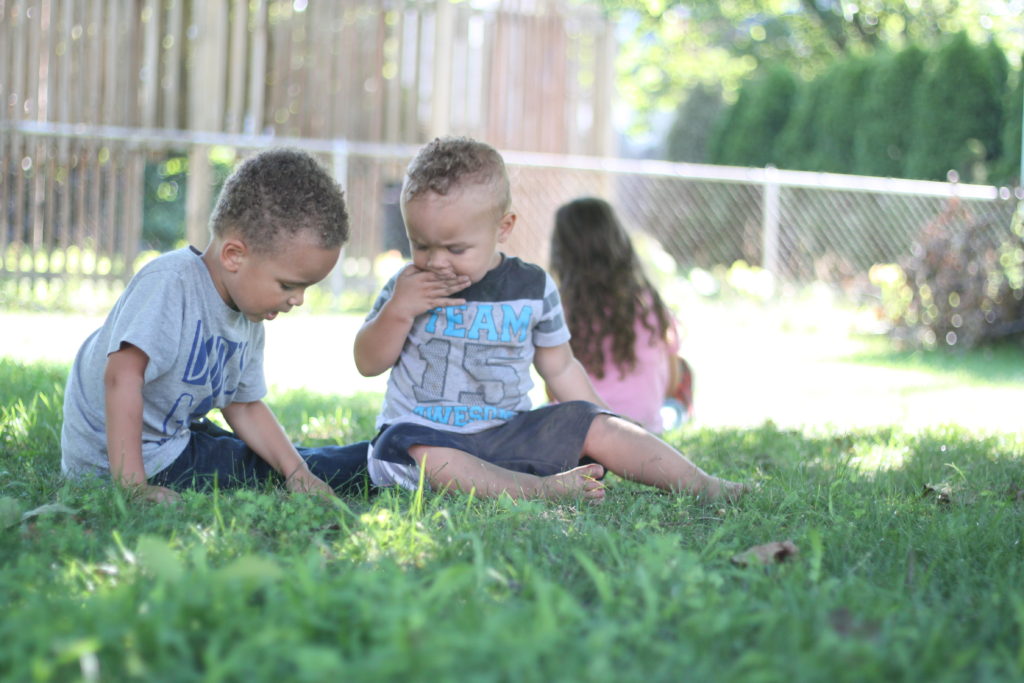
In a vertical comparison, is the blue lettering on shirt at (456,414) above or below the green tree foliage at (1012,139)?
below

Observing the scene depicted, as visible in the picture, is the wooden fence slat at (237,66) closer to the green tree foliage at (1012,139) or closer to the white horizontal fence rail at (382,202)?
the white horizontal fence rail at (382,202)

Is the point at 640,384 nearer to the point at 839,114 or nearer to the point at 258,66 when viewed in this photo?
the point at 258,66

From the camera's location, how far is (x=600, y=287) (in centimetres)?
464

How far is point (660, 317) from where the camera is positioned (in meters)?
4.74

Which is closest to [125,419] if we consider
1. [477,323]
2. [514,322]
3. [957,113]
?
[477,323]

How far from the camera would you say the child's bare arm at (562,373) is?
3.62 metres

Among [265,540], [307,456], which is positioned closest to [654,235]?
[307,456]

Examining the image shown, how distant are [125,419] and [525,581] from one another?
133 centimetres

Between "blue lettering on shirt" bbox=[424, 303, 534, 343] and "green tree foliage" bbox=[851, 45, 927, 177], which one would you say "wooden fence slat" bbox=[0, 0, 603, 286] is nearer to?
"green tree foliage" bbox=[851, 45, 927, 177]

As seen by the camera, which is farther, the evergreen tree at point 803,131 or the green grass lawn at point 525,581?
the evergreen tree at point 803,131

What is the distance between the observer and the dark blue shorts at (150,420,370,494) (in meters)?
3.25

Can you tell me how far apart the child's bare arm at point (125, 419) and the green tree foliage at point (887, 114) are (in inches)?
504

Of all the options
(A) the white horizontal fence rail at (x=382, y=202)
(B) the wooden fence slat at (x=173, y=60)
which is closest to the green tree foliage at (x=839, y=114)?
(A) the white horizontal fence rail at (x=382, y=202)

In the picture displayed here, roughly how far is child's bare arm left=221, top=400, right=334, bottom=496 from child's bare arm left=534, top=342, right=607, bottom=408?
866mm
